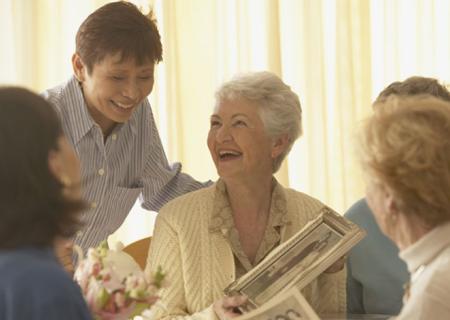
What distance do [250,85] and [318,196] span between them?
1641 mm

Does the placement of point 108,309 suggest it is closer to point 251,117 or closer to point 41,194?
point 41,194

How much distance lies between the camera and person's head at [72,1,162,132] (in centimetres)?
316

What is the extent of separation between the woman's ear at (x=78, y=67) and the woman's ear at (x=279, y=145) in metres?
0.64

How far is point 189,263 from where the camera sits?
303cm

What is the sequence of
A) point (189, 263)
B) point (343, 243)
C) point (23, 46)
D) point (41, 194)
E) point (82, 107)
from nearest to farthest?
point (41, 194) < point (343, 243) < point (189, 263) < point (82, 107) < point (23, 46)

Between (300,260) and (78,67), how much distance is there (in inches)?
39.8

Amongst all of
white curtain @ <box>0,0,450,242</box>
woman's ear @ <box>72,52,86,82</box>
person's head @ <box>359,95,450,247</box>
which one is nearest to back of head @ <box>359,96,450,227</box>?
person's head @ <box>359,95,450,247</box>

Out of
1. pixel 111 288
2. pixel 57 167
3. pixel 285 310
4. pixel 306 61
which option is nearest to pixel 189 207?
pixel 285 310

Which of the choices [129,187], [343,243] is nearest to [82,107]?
[129,187]

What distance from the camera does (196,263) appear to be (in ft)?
9.97

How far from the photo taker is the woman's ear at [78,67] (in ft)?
10.7

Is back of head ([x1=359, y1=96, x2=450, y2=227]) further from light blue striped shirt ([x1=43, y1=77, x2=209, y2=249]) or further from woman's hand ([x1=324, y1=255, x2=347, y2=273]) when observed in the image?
light blue striped shirt ([x1=43, y1=77, x2=209, y2=249])

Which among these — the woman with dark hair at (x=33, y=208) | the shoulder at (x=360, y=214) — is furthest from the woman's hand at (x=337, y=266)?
the woman with dark hair at (x=33, y=208)

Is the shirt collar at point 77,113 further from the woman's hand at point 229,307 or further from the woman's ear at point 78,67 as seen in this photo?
the woman's hand at point 229,307
